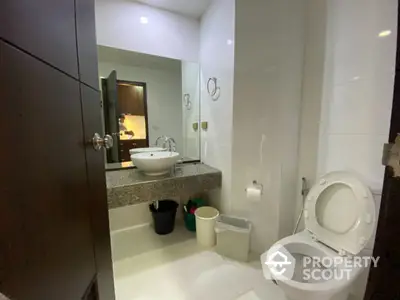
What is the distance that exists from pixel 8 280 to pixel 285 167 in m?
1.80

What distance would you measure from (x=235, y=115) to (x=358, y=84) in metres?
0.87

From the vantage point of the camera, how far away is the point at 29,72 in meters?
0.41

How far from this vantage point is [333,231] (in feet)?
4.31

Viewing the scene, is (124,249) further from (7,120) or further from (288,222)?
(7,120)

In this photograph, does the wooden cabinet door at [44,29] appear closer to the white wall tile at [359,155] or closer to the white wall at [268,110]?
the white wall at [268,110]

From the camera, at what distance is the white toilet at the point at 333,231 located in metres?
1.07

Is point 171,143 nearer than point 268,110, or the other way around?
point 268,110

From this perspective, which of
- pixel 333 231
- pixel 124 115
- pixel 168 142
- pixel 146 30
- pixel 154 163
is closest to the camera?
pixel 333 231

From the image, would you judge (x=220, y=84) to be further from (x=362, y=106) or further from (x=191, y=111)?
(x=362, y=106)

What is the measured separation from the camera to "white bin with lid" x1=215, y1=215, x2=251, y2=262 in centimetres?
181

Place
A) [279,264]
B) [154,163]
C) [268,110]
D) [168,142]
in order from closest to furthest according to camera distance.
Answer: [279,264] < [268,110] < [154,163] < [168,142]

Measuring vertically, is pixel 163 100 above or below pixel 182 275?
above

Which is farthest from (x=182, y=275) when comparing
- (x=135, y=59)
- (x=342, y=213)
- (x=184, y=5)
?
(x=184, y=5)

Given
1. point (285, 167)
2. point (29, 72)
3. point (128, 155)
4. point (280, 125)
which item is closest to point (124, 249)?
point (128, 155)
